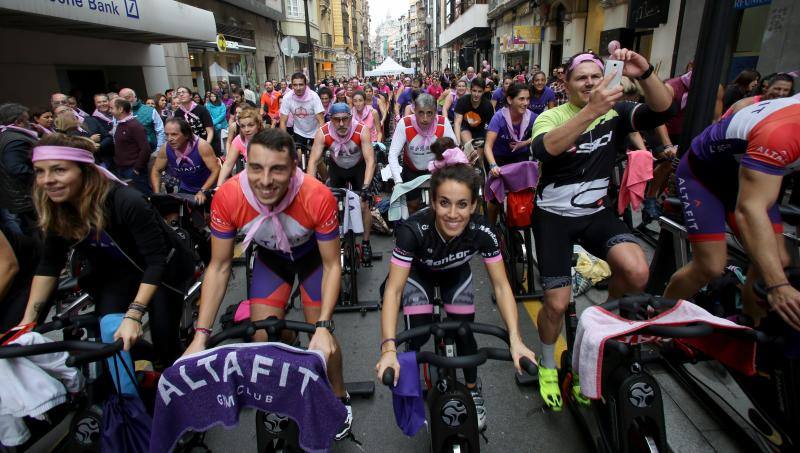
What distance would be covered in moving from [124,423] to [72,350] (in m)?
0.49

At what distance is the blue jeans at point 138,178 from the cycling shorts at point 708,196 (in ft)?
23.4

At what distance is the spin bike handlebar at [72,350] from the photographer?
2.07 metres

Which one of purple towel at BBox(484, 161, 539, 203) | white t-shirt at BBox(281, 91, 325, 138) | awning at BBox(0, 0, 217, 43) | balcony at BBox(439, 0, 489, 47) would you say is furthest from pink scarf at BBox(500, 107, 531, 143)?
balcony at BBox(439, 0, 489, 47)

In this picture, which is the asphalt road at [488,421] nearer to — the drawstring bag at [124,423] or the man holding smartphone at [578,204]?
the man holding smartphone at [578,204]

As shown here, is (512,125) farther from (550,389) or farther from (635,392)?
(635,392)

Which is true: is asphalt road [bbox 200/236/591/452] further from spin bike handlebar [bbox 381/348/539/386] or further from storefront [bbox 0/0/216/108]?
storefront [bbox 0/0/216/108]

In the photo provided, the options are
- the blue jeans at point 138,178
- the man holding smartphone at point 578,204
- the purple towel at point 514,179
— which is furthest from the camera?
the blue jeans at point 138,178

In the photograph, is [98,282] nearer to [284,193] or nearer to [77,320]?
[77,320]

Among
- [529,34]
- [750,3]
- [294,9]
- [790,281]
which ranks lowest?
[790,281]

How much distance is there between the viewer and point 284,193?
113 inches

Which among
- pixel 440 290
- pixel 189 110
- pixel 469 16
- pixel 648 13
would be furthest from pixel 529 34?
pixel 440 290

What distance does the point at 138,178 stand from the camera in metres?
7.27

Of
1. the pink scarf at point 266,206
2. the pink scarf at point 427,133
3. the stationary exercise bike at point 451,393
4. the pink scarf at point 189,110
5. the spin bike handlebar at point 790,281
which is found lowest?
the stationary exercise bike at point 451,393

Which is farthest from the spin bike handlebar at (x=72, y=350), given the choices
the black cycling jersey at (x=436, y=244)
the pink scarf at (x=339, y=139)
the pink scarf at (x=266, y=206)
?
the pink scarf at (x=339, y=139)
